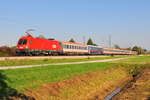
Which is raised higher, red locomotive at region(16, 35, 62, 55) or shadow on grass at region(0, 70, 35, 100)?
red locomotive at region(16, 35, 62, 55)

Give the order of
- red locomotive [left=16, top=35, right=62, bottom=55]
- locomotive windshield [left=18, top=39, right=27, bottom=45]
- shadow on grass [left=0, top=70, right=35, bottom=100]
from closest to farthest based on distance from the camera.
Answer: shadow on grass [left=0, top=70, right=35, bottom=100]
red locomotive [left=16, top=35, right=62, bottom=55]
locomotive windshield [left=18, top=39, right=27, bottom=45]

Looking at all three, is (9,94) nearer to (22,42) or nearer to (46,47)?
(22,42)

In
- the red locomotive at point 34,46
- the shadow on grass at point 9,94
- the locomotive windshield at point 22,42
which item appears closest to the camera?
the shadow on grass at point 9,94

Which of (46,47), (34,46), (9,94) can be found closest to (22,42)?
(34,46)

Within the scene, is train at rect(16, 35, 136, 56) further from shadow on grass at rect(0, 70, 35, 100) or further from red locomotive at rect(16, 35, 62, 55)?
shadow on grass at rect(0, 70, 35, 100)

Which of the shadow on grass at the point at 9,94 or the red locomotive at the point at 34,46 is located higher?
the red locomotive at the point at 34,46

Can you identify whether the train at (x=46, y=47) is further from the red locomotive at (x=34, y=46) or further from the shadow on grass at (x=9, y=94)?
the shadow on grass at (x=9, y=94)

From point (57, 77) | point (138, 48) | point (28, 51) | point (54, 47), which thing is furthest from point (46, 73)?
A: point (138, 48)

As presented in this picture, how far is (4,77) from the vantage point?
46.6ft

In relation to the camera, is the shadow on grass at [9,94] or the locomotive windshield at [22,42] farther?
the locomotive windshield at [22,42]

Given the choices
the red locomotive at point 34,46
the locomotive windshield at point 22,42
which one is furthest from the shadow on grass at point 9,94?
the locomotive windshield at point 22,42

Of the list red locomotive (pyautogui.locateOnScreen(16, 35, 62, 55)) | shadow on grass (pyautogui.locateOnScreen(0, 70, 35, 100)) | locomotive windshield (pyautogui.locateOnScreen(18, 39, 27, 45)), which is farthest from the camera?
locomotive windshield (pyautogui.locateOnScreen(18, 39, 27, 45))

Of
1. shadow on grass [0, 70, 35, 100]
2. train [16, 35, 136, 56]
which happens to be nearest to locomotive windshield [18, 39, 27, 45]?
train [16, 35, 136, 56]

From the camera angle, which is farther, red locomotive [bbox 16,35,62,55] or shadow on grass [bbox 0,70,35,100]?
red locomotive [bbox 16,35,62,55]
